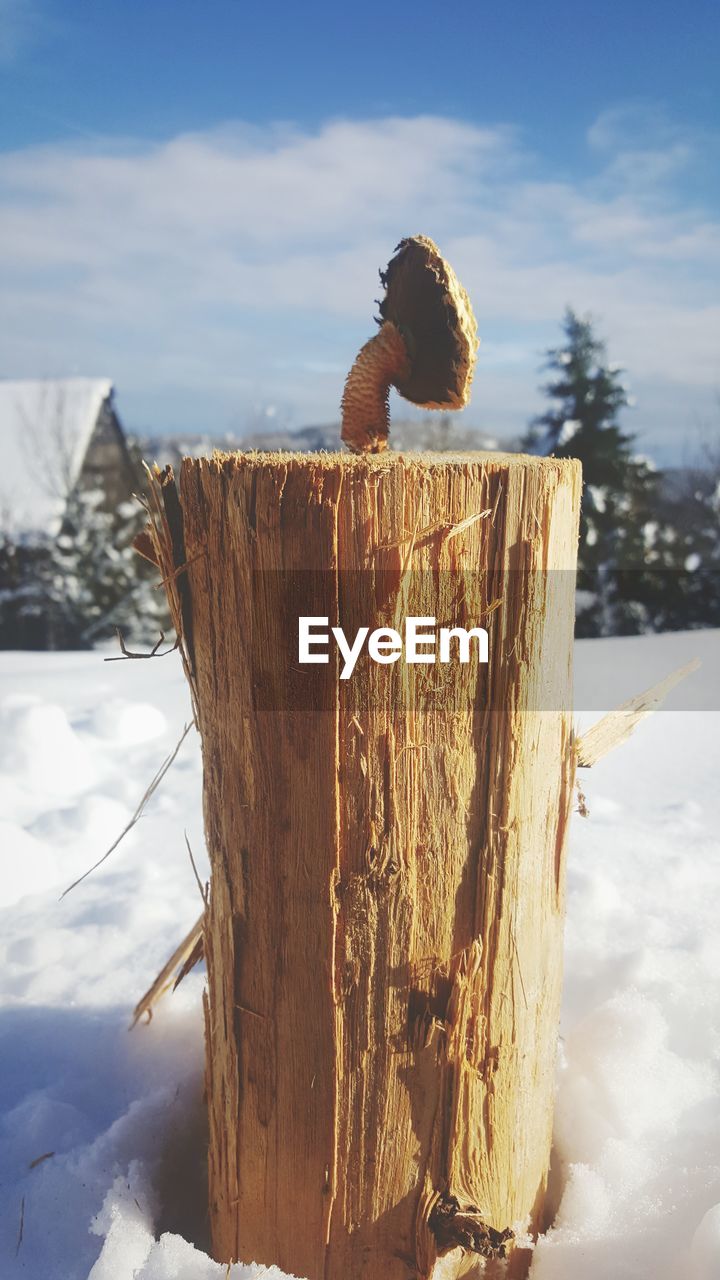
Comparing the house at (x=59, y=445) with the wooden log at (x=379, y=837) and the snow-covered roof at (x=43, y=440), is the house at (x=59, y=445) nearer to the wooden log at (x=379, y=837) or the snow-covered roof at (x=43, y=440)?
the snow-covered roof at (x=43, y=440)

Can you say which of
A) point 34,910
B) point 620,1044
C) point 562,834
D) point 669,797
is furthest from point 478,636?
point 669,797

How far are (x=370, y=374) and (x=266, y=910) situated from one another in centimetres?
79

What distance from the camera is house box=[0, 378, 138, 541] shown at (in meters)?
18.3

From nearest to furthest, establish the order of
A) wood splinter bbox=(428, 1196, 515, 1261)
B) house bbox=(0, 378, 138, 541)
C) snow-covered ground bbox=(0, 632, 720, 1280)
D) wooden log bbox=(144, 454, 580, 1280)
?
wooden log bbox=(144, 454, 580, 1280) < wood splinter bbox=(428, 1196, 515, 1261) < snow-covered ground bbox=(0, 632, 720, 1280) < house bbox=(0, 378, 138, 541)

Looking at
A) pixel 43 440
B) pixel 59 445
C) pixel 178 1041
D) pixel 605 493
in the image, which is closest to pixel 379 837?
pixel 178 1041

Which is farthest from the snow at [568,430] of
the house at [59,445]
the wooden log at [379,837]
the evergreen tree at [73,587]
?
the wooden log at [379,837]

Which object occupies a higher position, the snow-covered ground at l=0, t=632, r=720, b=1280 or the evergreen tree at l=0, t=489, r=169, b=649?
the snow-covered ground at l=0, t=632, r=720, b=1280

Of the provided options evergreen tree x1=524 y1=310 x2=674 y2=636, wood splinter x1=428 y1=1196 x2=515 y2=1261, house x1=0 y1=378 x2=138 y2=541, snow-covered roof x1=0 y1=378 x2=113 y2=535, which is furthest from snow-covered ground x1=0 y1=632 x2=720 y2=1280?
house x1=0 y1=378 x2=138 y2=541

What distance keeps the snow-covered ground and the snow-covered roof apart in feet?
50.4

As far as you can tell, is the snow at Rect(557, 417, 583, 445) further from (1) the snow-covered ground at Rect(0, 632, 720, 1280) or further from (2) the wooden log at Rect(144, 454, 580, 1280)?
(2) the wooden log at Rect(144, 454, 580, 1280)

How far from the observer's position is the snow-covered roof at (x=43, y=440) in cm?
1778

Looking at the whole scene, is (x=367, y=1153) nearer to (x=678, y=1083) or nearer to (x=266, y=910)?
(x=266, y=910)

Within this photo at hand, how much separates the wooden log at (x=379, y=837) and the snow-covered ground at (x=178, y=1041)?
0.59 feet

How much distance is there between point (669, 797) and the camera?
3104 mm
